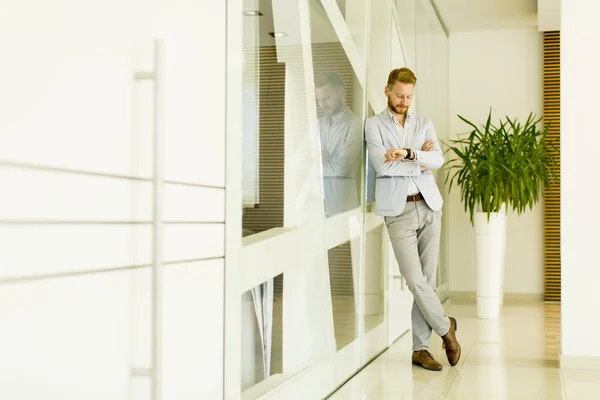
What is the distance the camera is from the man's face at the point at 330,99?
378cm

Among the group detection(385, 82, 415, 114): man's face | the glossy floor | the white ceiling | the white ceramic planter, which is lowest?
the glossy floor

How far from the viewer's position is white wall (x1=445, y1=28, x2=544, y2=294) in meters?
8.61

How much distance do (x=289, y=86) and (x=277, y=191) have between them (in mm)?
470

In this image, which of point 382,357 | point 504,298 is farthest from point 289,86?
point 504,298

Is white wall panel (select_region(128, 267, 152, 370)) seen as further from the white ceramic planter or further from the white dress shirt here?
the white ceramic planter

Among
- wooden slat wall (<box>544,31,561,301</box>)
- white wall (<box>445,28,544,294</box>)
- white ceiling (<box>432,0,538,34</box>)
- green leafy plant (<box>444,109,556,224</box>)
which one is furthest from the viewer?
white wall (<box>445,28,544,294</box>)

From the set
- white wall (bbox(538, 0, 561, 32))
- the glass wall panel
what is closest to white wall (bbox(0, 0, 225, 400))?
the glass wall panel

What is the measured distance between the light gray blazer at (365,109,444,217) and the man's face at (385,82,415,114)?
0.24 ft

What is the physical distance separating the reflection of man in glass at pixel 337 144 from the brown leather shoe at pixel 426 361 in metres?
0.95

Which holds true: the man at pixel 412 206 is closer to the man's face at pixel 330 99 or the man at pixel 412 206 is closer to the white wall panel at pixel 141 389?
the man's face at pixel 330 99

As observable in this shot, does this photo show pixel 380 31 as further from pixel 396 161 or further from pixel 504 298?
pixel 504 298

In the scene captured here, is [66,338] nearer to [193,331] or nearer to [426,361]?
[193,331]
